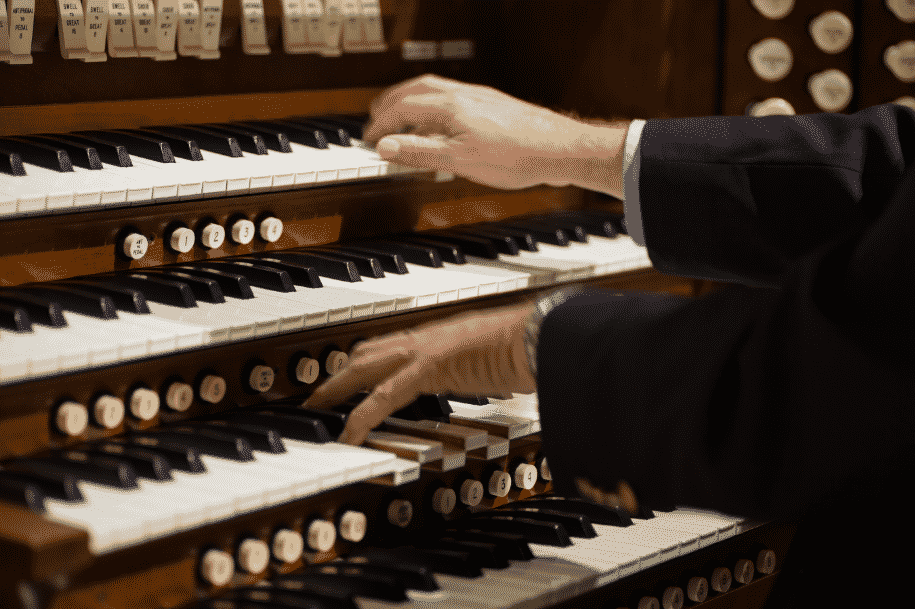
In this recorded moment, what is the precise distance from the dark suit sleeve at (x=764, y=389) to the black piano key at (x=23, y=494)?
0.63m

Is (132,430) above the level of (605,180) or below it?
below

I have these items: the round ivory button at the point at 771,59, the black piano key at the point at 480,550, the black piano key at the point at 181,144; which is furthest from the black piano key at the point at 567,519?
the round ivory button at the point at 771,59

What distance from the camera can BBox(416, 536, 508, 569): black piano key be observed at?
182 centimetres

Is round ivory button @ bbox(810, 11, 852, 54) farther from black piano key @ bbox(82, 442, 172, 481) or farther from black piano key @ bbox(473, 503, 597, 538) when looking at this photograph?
black piano key @ bbox(82, 442, 172, 481)

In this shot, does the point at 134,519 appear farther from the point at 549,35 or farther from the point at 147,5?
the point at 549,35

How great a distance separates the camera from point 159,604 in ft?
5.15

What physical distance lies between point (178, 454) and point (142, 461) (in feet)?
0.17

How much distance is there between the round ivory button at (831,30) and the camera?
2.40 metres

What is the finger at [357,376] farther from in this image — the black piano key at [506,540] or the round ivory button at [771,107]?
the round ivory button at [771,107]

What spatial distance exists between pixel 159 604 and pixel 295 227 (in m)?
0.71

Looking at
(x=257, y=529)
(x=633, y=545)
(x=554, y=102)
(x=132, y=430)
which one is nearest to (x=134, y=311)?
(x=132, y=430)

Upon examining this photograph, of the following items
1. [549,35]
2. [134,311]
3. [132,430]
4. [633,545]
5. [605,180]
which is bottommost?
[633,545]

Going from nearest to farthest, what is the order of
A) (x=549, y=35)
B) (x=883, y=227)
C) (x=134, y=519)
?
(x=883, y=227), (x=134, y=519), (x=549, y=35)

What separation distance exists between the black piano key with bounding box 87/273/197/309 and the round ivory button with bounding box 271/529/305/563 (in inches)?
14.5
